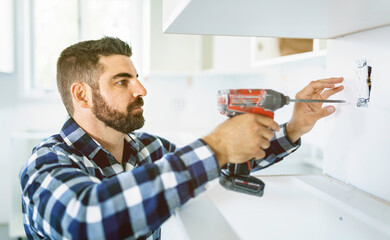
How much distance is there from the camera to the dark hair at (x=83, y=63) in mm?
993

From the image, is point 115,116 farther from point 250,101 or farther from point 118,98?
point 250,101

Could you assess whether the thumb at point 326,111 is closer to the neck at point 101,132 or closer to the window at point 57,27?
the neck at point 101,132

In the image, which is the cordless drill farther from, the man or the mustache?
the mustache

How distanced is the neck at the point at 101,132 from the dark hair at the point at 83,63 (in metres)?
0.08

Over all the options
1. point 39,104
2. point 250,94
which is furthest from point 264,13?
point 39,104

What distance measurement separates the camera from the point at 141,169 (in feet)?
1.94

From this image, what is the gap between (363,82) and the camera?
81cm

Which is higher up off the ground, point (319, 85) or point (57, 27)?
point (57, 27)

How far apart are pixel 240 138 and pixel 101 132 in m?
0.54

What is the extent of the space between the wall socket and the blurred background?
1441 mm

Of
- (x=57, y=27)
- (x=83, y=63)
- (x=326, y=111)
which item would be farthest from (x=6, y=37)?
(x=326, y=111)

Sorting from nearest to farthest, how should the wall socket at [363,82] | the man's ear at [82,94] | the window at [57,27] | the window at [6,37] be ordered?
1. the wall socket at [363,82]
2. the man's ear at [82,94]
3. the window at [6,37]
4. the window at [57,27]

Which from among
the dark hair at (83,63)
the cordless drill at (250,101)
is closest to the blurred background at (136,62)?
the dark hair at (83,63)

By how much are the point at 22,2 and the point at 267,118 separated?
2897mm
